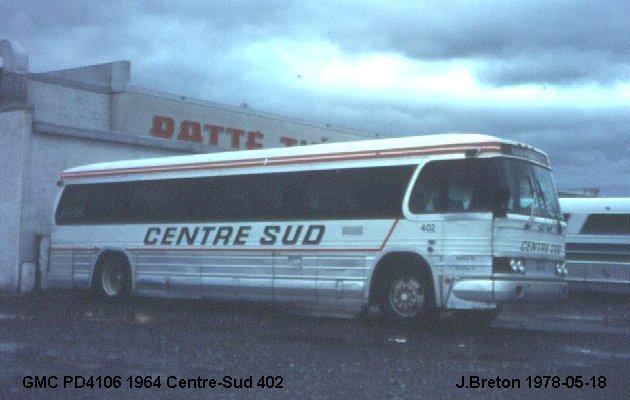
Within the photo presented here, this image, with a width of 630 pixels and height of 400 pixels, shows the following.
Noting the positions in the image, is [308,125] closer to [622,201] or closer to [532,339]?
[622,201]

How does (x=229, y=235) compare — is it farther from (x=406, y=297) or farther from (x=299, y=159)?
(x=406, y=297)

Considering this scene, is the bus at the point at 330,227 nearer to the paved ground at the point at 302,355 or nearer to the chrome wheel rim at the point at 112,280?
the chrome wheel rim at the point at 112,280

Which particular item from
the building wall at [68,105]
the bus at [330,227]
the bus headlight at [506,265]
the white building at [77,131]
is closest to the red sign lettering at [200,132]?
the white building at [77,131]

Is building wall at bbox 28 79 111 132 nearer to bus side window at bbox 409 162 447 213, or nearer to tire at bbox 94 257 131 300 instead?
tire at bbox 94 257 131 300

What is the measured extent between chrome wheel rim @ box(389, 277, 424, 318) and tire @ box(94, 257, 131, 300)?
6571 millimetres

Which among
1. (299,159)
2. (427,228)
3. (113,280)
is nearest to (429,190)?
(427,228)

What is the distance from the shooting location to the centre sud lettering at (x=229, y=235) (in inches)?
639

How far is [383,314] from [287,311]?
396 cm

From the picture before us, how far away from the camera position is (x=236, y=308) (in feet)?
62.4

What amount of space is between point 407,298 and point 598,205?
1045cm

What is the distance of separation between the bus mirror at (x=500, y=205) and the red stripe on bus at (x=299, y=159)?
66 centimetres

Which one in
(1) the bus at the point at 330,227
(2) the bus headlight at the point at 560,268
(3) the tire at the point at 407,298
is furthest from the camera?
(2) the bus headlight at the point at 560,268

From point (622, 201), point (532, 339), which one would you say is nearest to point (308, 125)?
point (622, 201)

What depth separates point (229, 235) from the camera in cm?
1753
